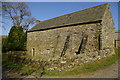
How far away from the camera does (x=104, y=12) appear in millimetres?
10250

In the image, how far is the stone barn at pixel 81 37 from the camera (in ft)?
30.9

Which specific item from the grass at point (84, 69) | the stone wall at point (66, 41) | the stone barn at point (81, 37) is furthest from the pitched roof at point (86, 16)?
the grass at point (84, 69)

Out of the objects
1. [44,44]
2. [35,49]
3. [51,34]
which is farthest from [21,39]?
[51,34]

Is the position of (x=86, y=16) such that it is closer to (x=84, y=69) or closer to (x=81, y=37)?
(x=81, y=37)

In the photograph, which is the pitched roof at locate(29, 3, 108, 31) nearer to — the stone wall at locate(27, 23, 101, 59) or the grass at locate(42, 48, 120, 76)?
the stone wall at locate(27, 23, 101, 59)

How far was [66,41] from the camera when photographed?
1173 centimetres

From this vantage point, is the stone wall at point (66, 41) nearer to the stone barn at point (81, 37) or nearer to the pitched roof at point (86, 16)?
the stone barn at point (81, 37)

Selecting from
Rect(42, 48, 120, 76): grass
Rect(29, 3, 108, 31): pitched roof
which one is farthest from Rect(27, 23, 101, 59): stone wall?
Rect(42, 48, 120, 76): grass

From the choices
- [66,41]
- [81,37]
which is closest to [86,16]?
[81,37]

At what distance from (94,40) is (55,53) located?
6.53 m

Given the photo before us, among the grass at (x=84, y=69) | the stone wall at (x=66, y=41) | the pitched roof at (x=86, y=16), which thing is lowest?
the grass at (x=84, y=69)

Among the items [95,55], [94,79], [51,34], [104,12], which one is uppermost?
[104,12]

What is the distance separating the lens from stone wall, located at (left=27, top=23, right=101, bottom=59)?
32.2 feet

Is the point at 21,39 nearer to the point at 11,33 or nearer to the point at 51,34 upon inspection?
the point at 11,33
